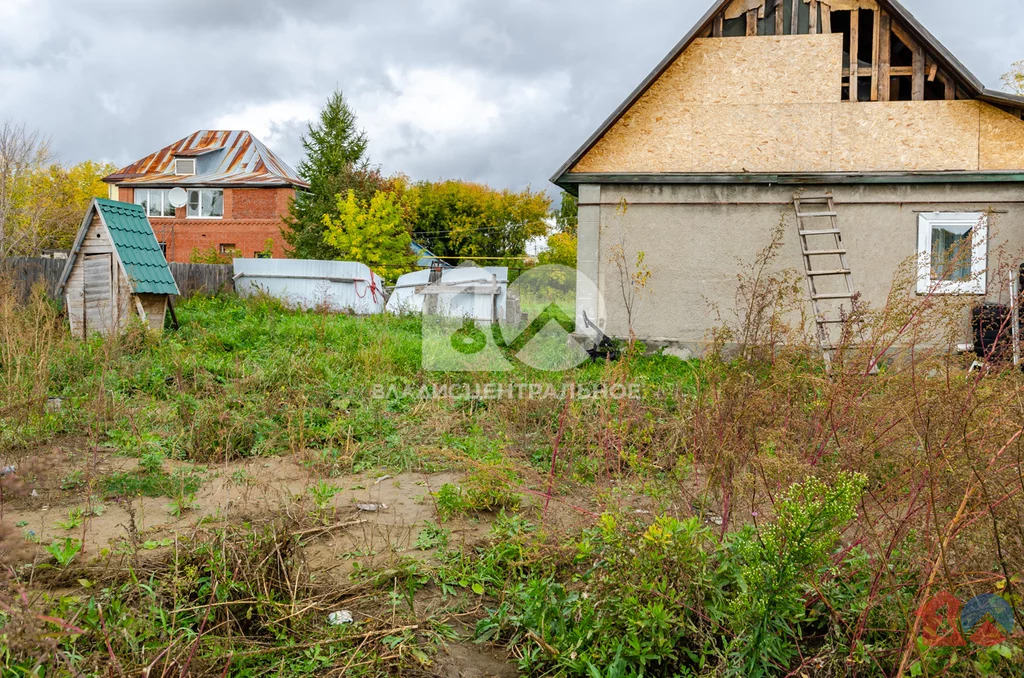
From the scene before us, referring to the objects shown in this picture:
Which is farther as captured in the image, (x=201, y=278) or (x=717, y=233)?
(x=201, y=278)

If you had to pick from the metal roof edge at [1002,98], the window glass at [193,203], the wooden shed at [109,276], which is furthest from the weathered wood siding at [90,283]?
the window glass at [193,203]

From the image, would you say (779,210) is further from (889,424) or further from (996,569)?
(996,569)

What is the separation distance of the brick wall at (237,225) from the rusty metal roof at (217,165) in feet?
1.90

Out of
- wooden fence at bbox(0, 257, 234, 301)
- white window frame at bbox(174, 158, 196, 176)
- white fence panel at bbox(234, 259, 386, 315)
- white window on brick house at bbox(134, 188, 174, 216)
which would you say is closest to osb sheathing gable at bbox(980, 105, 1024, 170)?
white fence panel at bbox(234, 259, 386, 315)

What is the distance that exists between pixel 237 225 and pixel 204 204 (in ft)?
6.89

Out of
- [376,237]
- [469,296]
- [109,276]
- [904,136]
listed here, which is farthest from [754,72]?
[376,237]

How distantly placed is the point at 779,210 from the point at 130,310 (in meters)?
9.45

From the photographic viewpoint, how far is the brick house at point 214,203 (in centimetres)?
3866

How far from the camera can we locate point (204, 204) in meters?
39.2

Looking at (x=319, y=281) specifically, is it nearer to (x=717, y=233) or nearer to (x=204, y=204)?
(x=717, y=233)

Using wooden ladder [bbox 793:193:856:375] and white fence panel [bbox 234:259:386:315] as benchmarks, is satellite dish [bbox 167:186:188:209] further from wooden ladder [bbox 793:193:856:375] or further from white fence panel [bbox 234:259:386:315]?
wooden ladder [bbox 793:193:856:375]

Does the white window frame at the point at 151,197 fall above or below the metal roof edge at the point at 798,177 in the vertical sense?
above

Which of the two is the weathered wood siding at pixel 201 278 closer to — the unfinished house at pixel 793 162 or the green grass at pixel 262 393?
the green grass at pixel 262 393

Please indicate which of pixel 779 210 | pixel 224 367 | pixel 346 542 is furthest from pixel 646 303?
pixel 346 542
